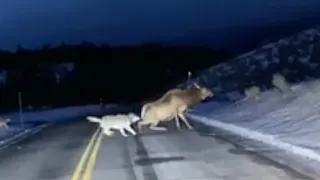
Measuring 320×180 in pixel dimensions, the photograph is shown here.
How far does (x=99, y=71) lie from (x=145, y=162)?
221 ft

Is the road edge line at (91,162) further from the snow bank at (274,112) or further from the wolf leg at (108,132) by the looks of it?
the snow bank at (274,112)

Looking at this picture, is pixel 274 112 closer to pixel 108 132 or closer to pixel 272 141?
pixel 108 132

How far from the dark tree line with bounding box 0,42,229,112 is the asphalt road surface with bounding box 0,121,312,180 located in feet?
170

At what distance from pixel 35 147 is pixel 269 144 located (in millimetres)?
9510

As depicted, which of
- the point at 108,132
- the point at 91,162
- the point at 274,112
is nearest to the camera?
the point at 91,162

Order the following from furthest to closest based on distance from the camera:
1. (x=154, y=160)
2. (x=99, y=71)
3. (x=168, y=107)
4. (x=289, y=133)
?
(x=99, y=71), (x=168, y=107), (x=289, y=133), (x=154, y=160)

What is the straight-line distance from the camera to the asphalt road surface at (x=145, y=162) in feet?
41.7

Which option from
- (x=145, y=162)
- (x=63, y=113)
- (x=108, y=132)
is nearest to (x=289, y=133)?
(x=145, y=162)

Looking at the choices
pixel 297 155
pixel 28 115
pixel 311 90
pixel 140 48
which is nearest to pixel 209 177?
pixel 297 155

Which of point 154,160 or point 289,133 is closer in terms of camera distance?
point 154,160

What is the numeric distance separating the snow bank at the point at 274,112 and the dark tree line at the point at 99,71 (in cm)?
554

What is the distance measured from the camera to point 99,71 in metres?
82.2

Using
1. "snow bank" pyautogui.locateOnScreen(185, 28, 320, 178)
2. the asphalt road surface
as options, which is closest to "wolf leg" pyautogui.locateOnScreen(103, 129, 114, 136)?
the asphalt road surface

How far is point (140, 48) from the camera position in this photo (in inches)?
3095
